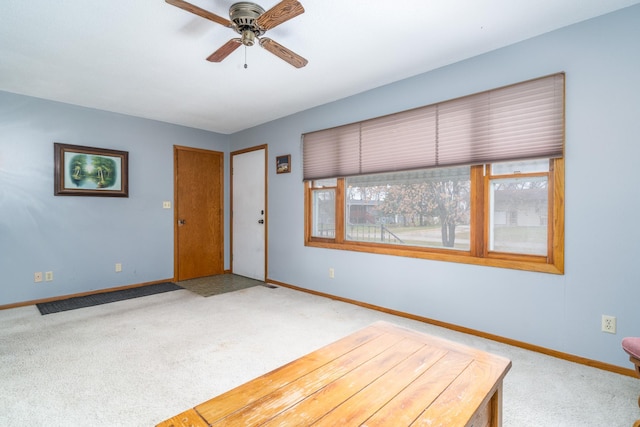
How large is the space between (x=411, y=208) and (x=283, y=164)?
208cm

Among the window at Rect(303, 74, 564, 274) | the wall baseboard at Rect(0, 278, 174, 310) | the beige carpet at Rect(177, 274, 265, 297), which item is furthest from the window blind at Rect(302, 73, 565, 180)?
the wall baseboard at Rect(0, 278, 174, 310)

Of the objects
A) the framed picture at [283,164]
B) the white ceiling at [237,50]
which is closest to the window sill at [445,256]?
the framed picture at [283,164]

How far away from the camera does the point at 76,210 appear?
3988 mm

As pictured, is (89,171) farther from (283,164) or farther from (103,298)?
(283,164)

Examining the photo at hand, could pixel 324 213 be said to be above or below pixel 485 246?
above

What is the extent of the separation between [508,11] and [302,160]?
2722 mm

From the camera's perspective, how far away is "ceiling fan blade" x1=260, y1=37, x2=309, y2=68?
209 cm

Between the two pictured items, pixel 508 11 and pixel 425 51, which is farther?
pixel 425 51

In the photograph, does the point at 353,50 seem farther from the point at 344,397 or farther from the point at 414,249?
the point at 344,397

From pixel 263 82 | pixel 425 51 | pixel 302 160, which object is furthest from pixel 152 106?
pixel 425 51

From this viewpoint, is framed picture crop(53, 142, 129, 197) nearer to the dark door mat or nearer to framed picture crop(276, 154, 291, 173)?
the dark door mat

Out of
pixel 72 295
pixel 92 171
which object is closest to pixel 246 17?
pixel 92 171

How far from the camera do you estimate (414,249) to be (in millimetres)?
3213

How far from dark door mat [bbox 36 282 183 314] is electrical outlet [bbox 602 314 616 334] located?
467 centimetres
